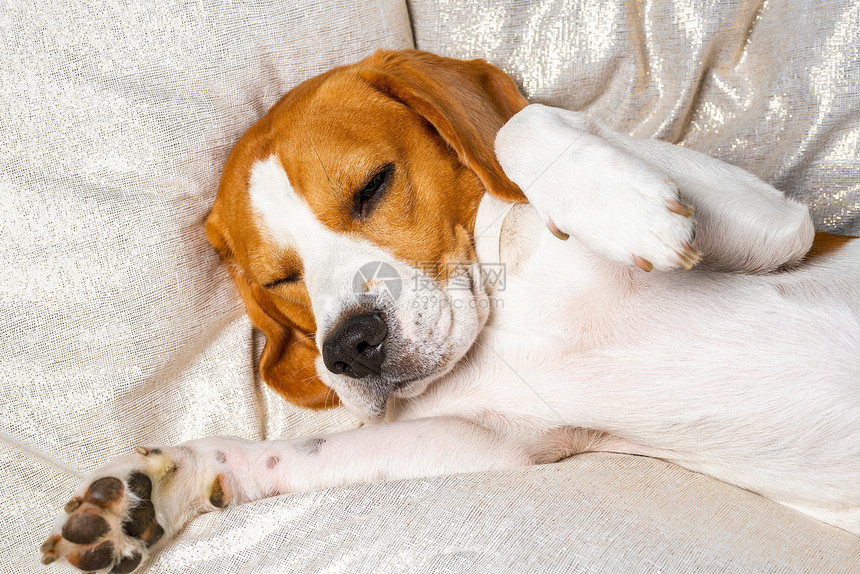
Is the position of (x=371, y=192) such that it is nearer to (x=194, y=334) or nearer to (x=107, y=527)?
(x=194, y=334)

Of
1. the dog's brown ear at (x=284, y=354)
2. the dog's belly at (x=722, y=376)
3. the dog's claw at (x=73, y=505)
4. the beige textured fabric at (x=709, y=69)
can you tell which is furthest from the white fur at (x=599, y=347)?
the beige textured fabric at (x=709, y=69)

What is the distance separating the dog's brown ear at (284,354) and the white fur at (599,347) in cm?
32

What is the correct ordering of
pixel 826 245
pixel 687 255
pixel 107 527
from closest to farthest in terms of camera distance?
pixel 687 255 < pixel 107 527 < pixel 826 245

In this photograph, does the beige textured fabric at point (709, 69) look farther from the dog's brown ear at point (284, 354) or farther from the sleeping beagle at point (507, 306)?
the dog's brown ear at point (284, 354)

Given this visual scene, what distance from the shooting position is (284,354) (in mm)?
2322

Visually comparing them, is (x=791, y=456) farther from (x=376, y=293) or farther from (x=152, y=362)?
(x=152, y=362)

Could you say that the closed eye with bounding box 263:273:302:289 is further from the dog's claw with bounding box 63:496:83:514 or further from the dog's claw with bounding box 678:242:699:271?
the dog's claw with bounding box 678:242:699:271

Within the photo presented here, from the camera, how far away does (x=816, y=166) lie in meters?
2.23

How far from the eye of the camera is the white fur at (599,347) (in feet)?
5.34

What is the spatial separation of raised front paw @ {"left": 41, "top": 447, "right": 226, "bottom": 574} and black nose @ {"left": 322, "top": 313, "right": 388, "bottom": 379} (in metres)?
0.49

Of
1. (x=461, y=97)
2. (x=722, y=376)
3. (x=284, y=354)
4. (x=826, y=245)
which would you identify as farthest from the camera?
(x=284, y=354)

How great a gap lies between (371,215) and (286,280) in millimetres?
400

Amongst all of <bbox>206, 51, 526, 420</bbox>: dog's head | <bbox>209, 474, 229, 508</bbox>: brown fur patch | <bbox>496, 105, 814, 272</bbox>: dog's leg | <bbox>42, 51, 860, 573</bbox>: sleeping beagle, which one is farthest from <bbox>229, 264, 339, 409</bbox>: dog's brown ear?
<bbox>496, 105, 814, 272</bbox>: dog's leg

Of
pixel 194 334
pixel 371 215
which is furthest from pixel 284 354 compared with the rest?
pixel 371 215
